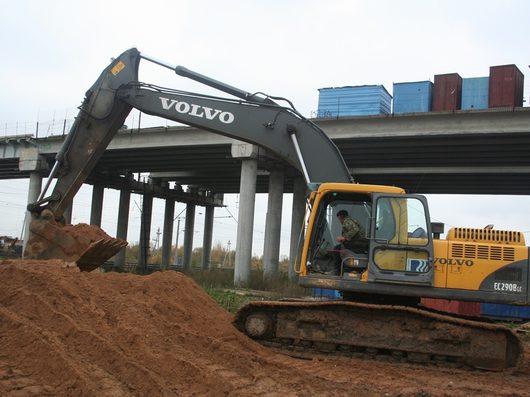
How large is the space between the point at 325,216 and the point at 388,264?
4.09 feet

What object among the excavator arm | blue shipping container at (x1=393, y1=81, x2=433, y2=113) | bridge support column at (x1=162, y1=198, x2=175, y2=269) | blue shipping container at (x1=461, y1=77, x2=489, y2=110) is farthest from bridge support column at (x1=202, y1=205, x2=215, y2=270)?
the excavator arm

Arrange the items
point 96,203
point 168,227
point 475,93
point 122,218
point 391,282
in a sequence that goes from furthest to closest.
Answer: point 168,227 < point 122,218 < point 96,203 < point 475,93 < point 391,282

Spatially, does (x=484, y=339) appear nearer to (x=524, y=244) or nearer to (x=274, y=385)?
(x=524, y=244)

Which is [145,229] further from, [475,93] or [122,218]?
[475,93]

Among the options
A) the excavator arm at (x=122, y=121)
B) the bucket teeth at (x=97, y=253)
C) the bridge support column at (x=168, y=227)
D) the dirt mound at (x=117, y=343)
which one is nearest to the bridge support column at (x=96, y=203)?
the bridge support column at (x=168, y=227)

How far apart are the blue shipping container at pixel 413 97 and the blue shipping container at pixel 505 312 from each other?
1088 cm

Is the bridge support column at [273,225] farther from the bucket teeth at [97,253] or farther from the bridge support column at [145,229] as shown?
the bucket teeth at [97,253]

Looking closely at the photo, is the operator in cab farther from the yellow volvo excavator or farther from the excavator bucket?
the excavator bucket

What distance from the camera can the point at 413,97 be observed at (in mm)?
25031

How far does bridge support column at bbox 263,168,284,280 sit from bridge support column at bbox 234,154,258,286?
2483mm

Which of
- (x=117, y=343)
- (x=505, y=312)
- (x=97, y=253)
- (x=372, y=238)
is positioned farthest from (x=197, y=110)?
(x=505, y=312)

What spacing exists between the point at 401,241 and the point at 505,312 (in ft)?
32.3

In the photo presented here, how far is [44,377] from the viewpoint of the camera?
19.3ft

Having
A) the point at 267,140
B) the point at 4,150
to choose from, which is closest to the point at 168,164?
the point at 4,150
